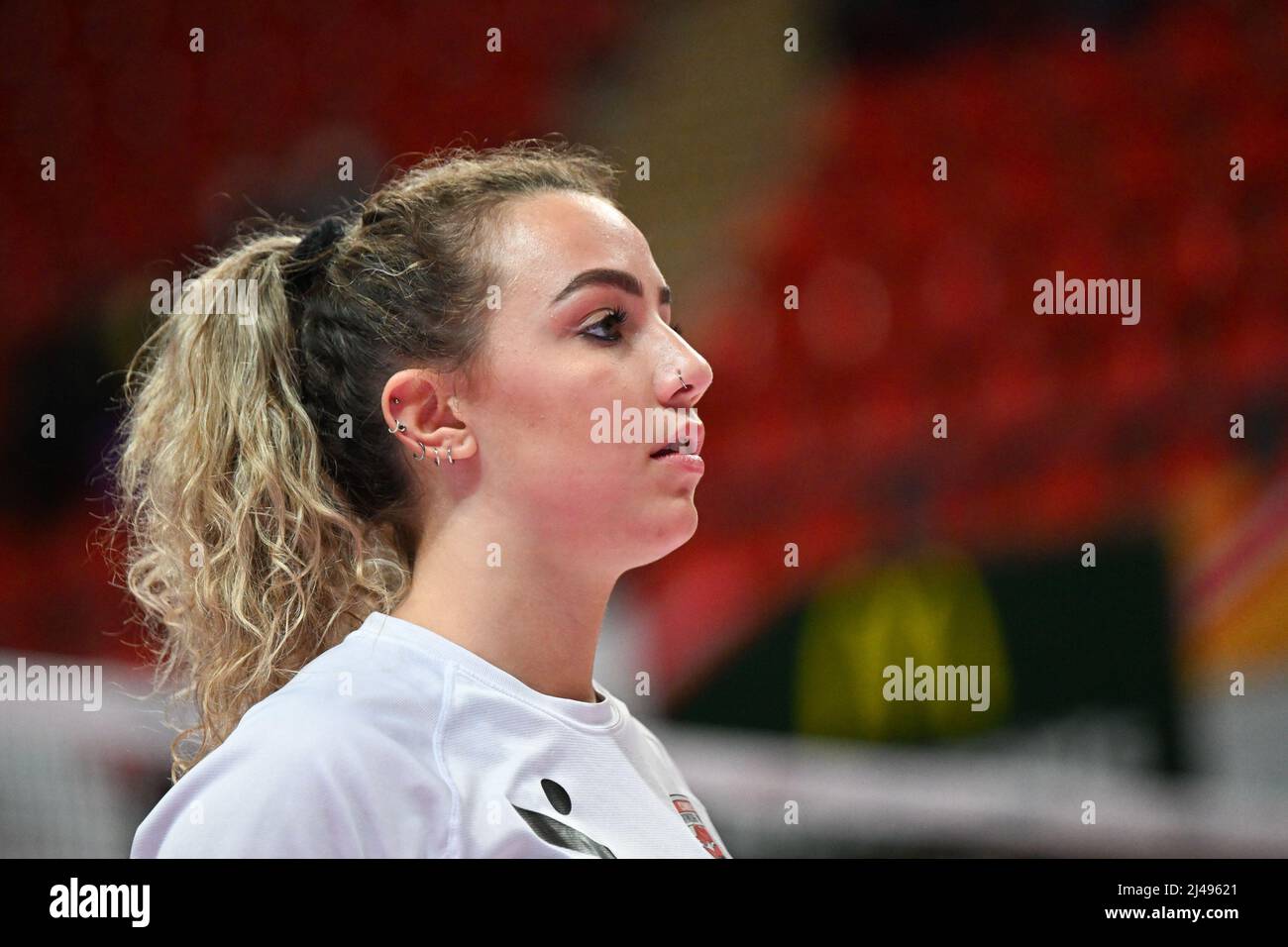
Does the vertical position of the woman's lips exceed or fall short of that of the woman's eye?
it falls short

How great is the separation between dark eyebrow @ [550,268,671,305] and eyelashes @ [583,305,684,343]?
0.9 inches

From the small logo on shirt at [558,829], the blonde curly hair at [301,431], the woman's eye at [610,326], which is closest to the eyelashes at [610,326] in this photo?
the woman's eye at [610,326]

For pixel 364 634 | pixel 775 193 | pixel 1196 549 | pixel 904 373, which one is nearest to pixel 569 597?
pixel 364 634

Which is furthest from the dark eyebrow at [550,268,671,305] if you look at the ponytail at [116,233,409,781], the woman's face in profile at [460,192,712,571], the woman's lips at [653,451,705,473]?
the ponytail at [116,233,409,781]

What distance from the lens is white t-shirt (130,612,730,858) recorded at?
36.4 inches

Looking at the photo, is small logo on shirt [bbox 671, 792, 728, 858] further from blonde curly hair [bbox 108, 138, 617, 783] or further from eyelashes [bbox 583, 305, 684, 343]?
eyelashes [bbox 583, 305, 684, 343]

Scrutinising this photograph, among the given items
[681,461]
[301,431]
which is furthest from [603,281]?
[301,431]

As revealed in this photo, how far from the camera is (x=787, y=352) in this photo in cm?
367

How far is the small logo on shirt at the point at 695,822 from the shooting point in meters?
1.21

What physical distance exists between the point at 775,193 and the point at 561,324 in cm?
273

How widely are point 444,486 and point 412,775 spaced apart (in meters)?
0.33

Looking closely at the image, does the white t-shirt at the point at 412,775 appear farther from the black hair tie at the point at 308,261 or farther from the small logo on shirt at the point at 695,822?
the black hair tie at the point at 308,261

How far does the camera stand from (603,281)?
118cm

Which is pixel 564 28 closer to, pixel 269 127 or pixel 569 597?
pixel 269 127
